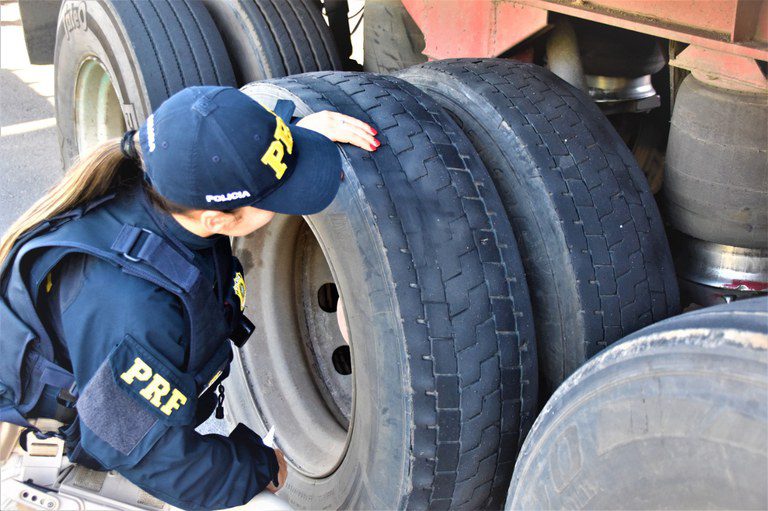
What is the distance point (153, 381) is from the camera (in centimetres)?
154

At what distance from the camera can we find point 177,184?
4.93 ft

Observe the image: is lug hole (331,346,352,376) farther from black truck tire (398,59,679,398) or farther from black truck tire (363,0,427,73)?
black truck tire (363,0,427,73)

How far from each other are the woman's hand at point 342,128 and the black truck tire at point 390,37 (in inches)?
43.8

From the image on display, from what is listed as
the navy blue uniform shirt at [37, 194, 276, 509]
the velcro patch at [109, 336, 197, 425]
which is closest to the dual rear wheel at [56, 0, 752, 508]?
the navy blue uniform shirt at [37, 194, 276, 509]

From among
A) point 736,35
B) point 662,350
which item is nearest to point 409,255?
point 662,350

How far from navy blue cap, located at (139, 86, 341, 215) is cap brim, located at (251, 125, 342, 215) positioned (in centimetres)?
2

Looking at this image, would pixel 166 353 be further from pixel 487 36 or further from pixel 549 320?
pixel 487 36

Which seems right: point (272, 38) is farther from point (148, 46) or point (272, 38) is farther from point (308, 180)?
point (308, 180)

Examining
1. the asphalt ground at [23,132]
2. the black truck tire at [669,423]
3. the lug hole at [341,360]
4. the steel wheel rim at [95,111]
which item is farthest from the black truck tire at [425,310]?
the asphalt ground at [23,132]

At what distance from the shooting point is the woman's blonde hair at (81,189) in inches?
65.1

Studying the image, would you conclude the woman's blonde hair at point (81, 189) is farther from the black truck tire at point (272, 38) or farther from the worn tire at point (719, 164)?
the black truck tire at point (272, 38)

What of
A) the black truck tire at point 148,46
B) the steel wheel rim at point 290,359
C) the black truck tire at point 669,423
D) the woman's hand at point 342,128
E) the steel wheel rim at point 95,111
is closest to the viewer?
the black truck tire at point 669,423

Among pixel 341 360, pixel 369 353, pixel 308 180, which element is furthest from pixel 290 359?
pixel 308 180

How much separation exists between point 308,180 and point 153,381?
0.49 m
